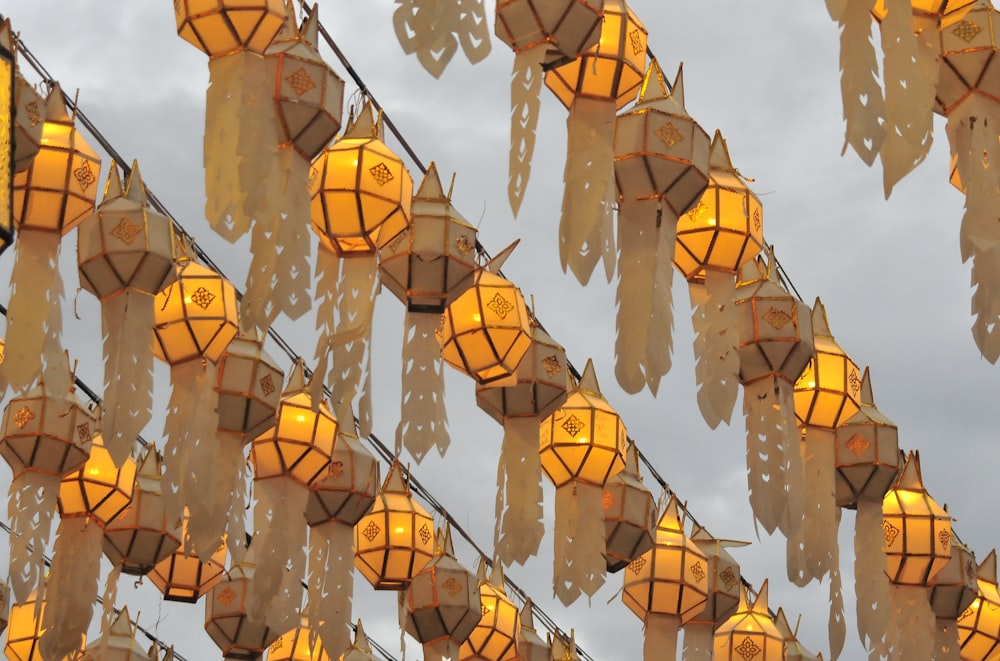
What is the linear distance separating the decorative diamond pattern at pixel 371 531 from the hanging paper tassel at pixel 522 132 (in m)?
3.31

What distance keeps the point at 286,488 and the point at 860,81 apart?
11.0ft

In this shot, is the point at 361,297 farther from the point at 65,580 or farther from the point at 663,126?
the point at 65,580

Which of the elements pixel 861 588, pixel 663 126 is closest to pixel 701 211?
→ pixel 663 126

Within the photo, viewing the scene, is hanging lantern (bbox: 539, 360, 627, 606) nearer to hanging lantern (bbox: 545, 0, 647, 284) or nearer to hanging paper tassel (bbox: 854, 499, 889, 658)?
hanging paper tassel (bbox: 854, 499, 889, 658)

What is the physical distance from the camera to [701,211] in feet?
22.3

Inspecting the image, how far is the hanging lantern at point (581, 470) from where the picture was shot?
6848 millimetres

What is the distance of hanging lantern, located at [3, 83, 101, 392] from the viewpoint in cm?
554

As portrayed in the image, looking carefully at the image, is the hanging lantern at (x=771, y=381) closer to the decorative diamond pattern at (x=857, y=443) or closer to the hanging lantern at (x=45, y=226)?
the decorative diamond pattern at (x=857, y=443)

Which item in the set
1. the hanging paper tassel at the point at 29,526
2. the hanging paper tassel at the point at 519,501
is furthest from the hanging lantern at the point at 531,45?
the hanging paper tassel at the point at 29,526

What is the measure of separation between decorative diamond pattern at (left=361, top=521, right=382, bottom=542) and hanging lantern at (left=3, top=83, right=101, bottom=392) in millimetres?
2532

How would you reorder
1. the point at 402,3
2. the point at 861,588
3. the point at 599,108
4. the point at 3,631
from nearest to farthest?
1. the point at 402,3
2. the point at 599,108
3. the point at 861,588
4. the point at 3,631

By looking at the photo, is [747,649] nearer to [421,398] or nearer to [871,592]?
[871,592]

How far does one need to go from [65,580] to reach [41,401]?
751 millimetres

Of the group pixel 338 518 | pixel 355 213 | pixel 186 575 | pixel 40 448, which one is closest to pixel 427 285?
pixel 355 213
